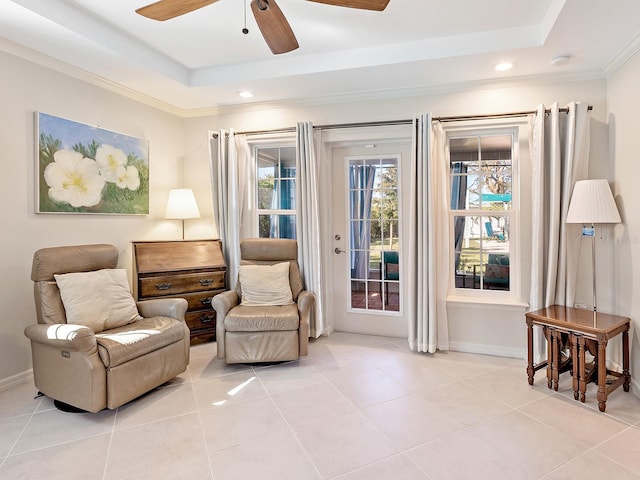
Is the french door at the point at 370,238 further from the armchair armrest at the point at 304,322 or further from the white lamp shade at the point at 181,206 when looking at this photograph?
the white lamp shade at the point at 181,206

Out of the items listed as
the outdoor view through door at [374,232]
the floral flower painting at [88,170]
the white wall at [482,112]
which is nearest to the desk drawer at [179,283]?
the floral flower painting at [88,170]

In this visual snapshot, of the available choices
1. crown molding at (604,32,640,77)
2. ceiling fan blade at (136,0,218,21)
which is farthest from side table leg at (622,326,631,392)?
ceiling fan blade at (136,0,218,21)

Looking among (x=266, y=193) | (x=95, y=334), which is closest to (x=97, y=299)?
(x=95, y=334)

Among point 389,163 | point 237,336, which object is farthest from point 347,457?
point 389,163

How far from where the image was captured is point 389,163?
380 cm

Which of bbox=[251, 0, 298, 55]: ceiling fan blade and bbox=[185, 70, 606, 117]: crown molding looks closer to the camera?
bbox=[251, 0, 298, 55]: ceiling fan blade

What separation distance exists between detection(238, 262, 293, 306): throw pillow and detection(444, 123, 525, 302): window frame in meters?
1.59

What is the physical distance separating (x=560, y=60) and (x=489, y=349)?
8.06 feet

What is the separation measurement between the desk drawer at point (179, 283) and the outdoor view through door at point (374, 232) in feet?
4.75

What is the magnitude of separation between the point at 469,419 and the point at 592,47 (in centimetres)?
271

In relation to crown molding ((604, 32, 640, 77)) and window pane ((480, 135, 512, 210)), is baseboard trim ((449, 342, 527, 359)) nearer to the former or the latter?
window pane ((480, 135, 512, 210))

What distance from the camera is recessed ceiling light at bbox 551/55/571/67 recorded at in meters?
2.77

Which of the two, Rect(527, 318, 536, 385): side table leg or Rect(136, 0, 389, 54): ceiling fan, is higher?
Rect(136, 0, 389, 54): ceiling fan

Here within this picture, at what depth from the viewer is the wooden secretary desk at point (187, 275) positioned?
339cm
